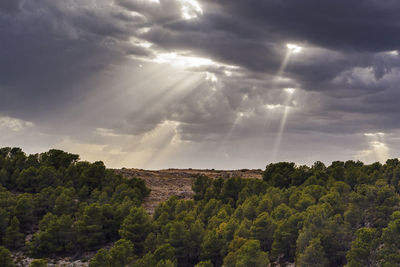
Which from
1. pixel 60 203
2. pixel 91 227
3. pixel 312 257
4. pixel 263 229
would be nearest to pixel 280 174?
pixel 263 229

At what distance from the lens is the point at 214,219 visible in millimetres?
106375

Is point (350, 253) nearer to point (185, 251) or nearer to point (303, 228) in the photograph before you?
point (303, 228)

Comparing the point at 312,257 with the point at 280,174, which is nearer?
the point at 312,257

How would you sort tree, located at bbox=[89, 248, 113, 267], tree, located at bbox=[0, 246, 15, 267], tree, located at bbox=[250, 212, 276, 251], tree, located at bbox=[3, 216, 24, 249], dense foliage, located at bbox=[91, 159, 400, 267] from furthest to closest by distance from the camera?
tree, located at bbox=[3, 216, 24, 249]
tree, located at bbox=[250, 212, 276, 251]
tree, located at bbox=[0, 246, 15, 267]
tree, located at bbox=[89, 248, 113, 267]
dense foliage, located at bbox=[91, 159, 400, 267]

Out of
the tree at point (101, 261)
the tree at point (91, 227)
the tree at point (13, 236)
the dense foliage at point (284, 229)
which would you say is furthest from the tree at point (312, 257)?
the tree at point (13, 236)

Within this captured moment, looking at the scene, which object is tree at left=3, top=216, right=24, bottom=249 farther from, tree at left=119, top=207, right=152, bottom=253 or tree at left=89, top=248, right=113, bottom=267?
tree at left=89, top=248, right=113, bottom=267

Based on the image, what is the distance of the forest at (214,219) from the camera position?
3361 inches

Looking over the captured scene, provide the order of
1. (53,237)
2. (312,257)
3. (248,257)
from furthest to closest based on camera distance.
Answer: (53,237) → (312,257) → (248,257)

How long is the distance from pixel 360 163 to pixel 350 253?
257ft

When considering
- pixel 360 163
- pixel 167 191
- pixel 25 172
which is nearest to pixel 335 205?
pixel 360 163

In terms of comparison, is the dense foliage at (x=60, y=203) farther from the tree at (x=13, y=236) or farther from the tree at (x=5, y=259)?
the tree at (x=5, y=259)

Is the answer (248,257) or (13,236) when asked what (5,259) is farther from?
(248,257)

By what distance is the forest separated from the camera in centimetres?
8538

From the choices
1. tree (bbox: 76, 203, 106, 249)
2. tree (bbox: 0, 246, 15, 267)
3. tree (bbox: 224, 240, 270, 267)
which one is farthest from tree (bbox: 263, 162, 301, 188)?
tree (bbox: 0, 246, 15, 267)
